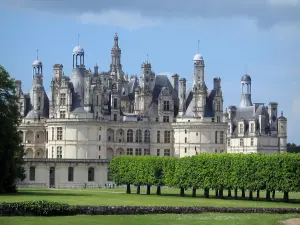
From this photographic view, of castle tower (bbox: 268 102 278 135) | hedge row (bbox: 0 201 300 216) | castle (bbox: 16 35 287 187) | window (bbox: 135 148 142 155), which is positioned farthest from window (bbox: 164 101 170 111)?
hedge row (bbox: 0 201 300 216)

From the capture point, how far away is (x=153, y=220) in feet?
183

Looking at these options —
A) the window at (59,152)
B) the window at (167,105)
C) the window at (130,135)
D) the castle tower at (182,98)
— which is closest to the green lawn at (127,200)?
the window at (59,152)

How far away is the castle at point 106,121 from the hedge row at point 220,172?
1442 cm

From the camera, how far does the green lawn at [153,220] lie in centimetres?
5362

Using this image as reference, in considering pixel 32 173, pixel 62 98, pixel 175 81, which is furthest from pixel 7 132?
pixel 175 81

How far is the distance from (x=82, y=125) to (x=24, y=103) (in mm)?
10056

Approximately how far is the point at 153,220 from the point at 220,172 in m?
28.6

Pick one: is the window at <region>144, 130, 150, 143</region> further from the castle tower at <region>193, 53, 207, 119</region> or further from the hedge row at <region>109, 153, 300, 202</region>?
the hedge row at <region>109, 153, 300, 202</region>

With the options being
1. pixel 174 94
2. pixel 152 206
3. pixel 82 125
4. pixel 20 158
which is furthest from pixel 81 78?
pixel 152 206

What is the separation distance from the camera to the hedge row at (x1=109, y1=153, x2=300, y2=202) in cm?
7938

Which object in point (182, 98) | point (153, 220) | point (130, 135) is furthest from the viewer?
point (130, 135)

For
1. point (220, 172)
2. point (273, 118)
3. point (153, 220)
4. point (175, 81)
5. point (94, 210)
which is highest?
point (175, 81)

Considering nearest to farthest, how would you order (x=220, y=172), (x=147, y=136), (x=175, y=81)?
1. (x=220, y=172)
2. (x=147, y=136)
3. (x=175, y=81)

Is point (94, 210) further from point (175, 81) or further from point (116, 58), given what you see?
point (116, 58)
